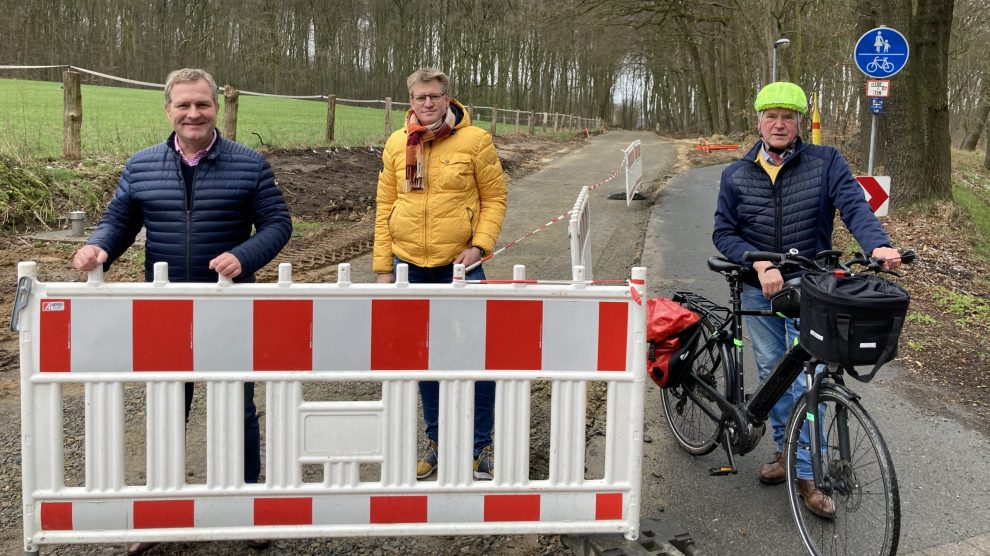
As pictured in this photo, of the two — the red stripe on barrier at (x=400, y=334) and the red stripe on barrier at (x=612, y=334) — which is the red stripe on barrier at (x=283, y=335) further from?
the red stripe on barrier at (x=612, y=334)

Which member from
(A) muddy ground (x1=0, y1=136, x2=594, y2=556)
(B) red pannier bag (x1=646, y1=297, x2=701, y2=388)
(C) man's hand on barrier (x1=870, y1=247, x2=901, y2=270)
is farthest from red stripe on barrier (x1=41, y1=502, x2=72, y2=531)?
(C) man's hand on barrier (x1=870, y1=247, x2=901, y2=270)

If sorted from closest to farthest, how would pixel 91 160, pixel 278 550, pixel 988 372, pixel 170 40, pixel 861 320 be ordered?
1. pixel 861 320
2. pixel 278 550
3. pixel 988 372
4. pixel 91 160
5. pixel 170 40

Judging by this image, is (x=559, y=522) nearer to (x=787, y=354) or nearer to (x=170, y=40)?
(x=787, y=354)

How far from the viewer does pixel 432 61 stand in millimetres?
54031

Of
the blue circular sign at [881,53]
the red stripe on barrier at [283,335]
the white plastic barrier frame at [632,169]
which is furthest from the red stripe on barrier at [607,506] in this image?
the white plastic barrier frame at [632,169]

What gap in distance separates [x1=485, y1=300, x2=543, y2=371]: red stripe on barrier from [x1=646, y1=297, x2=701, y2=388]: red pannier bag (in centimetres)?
121

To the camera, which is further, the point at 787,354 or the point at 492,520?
the point at 787,354

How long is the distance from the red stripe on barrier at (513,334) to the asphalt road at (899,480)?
4.17ft

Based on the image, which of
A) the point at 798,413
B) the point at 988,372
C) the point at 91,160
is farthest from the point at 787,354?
the point at 91,160

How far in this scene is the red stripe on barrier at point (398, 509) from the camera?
10.8 ft

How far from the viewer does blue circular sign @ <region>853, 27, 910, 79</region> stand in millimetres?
10992

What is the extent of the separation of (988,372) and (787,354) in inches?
153

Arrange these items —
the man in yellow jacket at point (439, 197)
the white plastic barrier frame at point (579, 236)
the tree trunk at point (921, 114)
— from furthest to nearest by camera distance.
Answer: the tree trunk at point (921, 114) → the white plastic barrier frame at point (579, 236) → the man in yellow jacket at point (439, 197)

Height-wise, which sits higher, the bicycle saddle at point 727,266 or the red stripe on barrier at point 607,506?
the bicycle saddle at point 727,266
